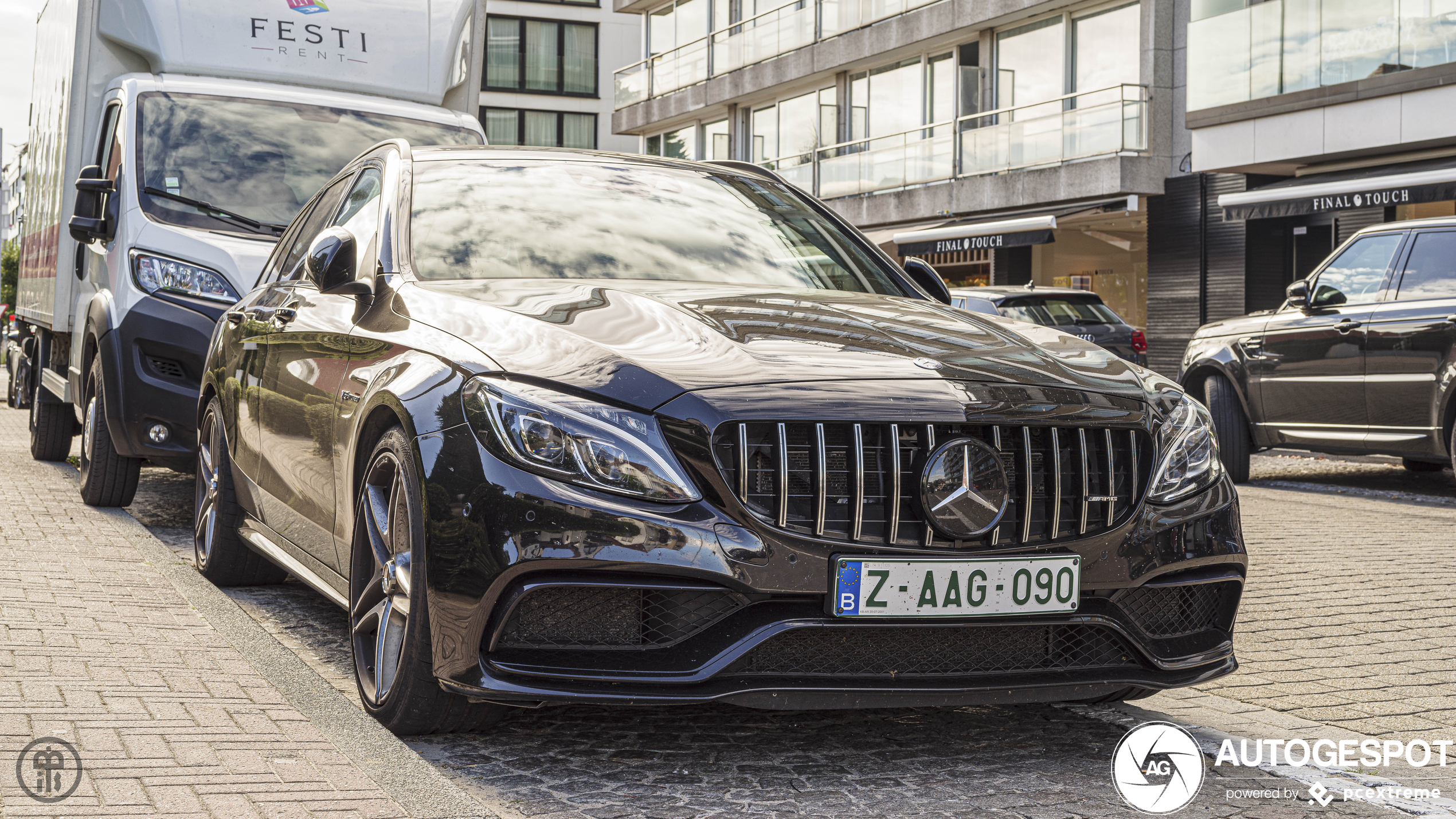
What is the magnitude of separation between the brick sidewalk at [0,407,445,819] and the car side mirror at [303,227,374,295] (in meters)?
1.13

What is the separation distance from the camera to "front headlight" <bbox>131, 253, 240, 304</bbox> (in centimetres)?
782

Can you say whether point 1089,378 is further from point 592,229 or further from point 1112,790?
point 592,229

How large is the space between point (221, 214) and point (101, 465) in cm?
147

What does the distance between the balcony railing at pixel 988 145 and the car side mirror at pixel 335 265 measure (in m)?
18.5

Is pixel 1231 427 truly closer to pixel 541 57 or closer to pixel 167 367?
pixel 167 367

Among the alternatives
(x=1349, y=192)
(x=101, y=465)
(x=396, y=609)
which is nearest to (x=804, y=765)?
(x=396, y=609)

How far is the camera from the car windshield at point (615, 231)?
15.2 feet

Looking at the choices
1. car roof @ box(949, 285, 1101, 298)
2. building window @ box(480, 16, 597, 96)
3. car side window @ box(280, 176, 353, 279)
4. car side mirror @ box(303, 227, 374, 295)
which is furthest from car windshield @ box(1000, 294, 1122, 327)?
building window @ box(480, 16, 597, 96)

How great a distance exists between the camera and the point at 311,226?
6.04 meters

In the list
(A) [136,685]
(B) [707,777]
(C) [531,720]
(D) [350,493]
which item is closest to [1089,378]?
(B) [707,777]

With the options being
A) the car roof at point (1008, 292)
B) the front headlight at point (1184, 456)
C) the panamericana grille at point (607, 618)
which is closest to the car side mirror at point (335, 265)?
the panamericana grille at point (607, 618)

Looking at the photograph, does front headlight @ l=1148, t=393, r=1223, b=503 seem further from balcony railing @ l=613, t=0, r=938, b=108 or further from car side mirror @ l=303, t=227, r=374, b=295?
balcony railing @ l=613, t=0, r=938, b=108

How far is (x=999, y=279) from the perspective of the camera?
31.0 m

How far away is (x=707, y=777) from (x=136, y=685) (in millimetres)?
1686
